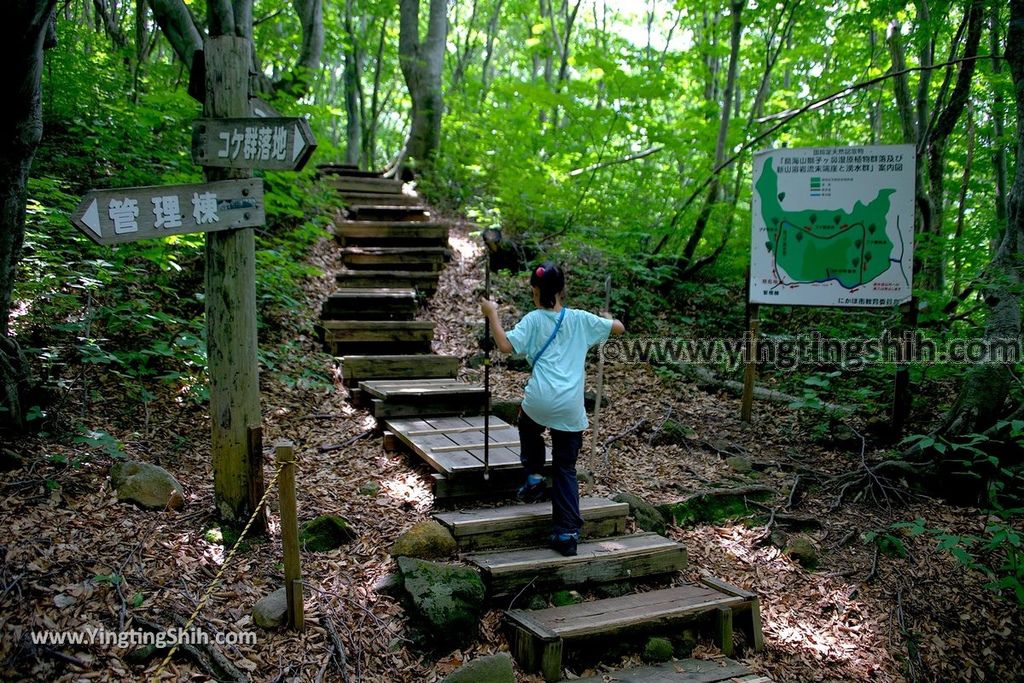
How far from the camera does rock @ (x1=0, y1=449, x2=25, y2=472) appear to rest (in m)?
4.18

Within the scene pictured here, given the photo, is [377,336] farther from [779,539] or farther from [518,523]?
[779,539]

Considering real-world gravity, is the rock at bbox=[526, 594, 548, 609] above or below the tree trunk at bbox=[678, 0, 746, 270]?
below

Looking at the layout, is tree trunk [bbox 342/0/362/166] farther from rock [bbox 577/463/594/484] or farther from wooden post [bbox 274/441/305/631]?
wooden post [bbox 274/441/305/631]

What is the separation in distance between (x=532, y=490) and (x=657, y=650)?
54.1 inches

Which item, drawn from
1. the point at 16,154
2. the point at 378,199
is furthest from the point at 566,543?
the point at 378,199

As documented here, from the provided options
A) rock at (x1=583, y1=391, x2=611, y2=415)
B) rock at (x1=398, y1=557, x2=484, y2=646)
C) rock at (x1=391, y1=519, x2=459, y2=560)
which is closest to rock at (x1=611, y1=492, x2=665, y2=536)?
rock at (x1=391, y1=519, x2=459, y2=560)

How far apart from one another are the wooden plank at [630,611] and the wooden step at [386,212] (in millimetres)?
8159

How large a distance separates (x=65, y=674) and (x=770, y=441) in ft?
21.6

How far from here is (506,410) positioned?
7.05 meters

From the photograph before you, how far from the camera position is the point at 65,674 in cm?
296

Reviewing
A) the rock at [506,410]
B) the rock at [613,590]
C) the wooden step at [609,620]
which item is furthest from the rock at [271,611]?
the rock at [506,410]

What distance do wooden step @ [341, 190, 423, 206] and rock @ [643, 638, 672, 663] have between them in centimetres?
929

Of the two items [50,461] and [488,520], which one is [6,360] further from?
[488,520]

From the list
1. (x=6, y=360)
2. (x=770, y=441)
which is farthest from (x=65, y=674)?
(x=770, y=441)
